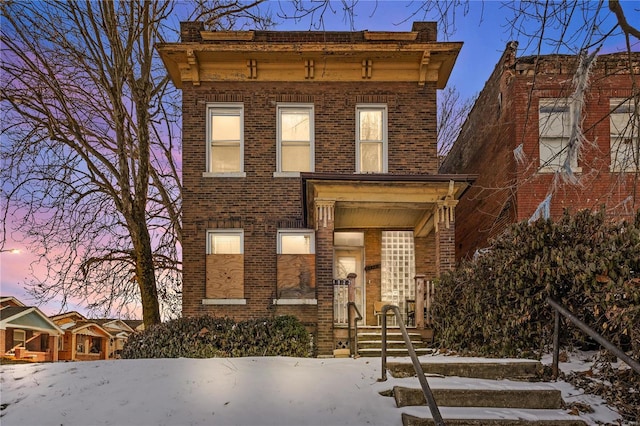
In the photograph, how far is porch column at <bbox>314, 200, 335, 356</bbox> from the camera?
36.5 ft

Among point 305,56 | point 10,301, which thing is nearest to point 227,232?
point 305,56

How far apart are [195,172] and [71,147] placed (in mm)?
3964

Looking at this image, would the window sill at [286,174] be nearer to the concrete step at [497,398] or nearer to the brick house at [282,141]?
the brick house at [282,141]

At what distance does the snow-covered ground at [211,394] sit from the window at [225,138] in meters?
7.87

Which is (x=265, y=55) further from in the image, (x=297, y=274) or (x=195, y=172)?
(x=297, y=274)

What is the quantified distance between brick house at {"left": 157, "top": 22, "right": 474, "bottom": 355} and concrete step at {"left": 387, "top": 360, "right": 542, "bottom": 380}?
6870 millimetres

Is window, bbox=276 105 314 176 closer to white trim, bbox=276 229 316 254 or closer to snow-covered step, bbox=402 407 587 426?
white trim, bbox=276 229 316 254

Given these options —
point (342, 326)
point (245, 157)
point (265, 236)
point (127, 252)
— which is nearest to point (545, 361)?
point (342, 326)

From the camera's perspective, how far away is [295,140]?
1407cm

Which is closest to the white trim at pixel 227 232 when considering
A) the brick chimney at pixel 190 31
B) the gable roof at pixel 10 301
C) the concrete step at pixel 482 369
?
the brick chimney at pixel 190 31

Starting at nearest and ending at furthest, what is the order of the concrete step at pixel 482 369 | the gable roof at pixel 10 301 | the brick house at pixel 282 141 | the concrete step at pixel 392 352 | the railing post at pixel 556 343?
the railing post at pixel 556 343
the concrete step at pixel 482 369
the concrete step at pixel 392 352
the brick house at pixel 282 141
the gable roof at pixel 10 301

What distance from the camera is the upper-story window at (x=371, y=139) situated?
45.8 feet

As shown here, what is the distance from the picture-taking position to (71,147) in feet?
48.4

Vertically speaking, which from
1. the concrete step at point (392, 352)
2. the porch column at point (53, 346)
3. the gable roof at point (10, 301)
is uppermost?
the concrete step at point (392, 352)
